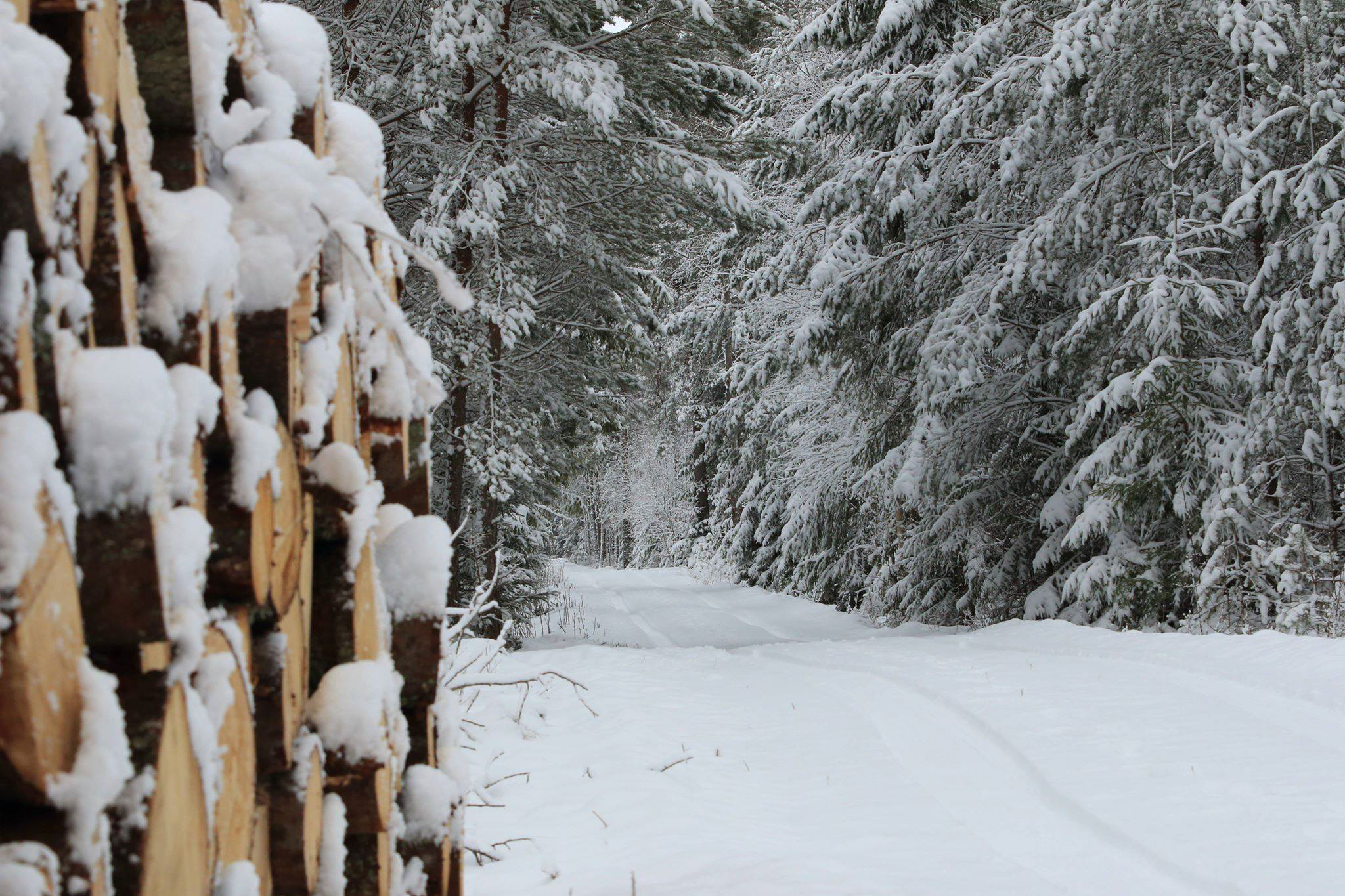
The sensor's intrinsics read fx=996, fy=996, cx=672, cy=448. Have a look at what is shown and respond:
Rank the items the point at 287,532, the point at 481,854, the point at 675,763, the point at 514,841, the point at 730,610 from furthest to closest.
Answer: the point at 730,610 < the point at 675,763 < the point at 514,841 < the point at 481,854 < the point at 287,532

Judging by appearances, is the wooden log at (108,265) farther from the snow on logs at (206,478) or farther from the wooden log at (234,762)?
the wooden log at (234,762)

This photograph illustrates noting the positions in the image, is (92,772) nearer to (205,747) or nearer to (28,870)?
(28,870)

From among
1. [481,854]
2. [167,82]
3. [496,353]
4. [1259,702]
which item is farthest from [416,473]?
[496,353]

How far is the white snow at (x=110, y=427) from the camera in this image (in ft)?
2.91

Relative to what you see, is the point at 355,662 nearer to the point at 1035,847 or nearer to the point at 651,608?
the point at 1035,847

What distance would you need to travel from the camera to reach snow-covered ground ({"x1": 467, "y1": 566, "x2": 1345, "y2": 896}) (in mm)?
3246

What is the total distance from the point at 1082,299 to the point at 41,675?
10268 mm

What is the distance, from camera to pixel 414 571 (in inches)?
68.1

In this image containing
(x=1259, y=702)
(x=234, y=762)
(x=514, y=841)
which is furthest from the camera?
(x=1259, y=702)

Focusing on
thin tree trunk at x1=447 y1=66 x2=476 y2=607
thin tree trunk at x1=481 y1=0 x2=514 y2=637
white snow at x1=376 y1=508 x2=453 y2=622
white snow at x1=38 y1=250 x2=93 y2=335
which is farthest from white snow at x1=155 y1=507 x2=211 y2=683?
thin tree trunk at x1=447 y1=66 x2=476 y2=607

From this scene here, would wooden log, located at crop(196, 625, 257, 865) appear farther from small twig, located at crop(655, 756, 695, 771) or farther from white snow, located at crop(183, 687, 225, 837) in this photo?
small twig, located at crop(655, 756, 695, 771)

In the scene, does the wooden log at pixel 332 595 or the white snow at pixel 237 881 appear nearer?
the white snow at pixel 237 881

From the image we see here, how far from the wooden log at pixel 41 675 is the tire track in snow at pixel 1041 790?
3327mm

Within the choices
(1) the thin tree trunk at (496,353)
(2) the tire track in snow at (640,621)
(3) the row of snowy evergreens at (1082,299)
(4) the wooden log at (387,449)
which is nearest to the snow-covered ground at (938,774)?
(4) the wooden log at (387,449)
